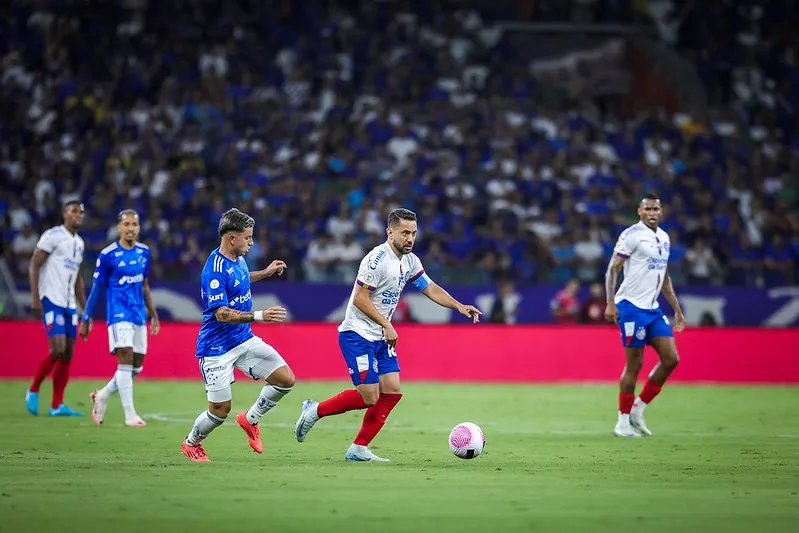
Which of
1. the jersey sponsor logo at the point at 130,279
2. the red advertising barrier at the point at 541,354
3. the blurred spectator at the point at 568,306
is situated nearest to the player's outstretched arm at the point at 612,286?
the jersey sponsor logo at the point at 130,279

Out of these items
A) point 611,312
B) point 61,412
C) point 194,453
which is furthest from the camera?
point 61,412

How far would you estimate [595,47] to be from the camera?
35.4 metres

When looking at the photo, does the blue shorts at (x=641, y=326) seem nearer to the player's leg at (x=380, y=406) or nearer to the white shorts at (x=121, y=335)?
the player's leg at (x=380, y=406)

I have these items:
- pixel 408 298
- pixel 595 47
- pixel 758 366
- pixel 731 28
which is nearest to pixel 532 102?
pixel 595 47

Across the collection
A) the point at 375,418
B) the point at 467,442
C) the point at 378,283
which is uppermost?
the point at 378,283

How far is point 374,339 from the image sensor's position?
11602 mm

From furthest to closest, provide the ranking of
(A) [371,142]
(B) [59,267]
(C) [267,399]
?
(A) [371,142] < (B) [59,267] < (C) [267,399]

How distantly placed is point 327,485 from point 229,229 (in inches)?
111

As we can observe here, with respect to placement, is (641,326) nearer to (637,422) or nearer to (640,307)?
(640,307)

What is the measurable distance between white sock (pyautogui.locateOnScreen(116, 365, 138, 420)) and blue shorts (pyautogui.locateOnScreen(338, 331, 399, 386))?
14.9ft

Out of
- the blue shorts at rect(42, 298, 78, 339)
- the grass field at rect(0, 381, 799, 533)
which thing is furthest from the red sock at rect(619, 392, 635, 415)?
the blue shorts at rect(42, 298, 78, 339)

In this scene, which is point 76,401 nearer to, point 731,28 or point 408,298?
point 408,298

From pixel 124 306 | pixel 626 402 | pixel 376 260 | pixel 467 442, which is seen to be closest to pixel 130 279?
pixel 124 306

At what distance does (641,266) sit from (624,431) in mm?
2006
